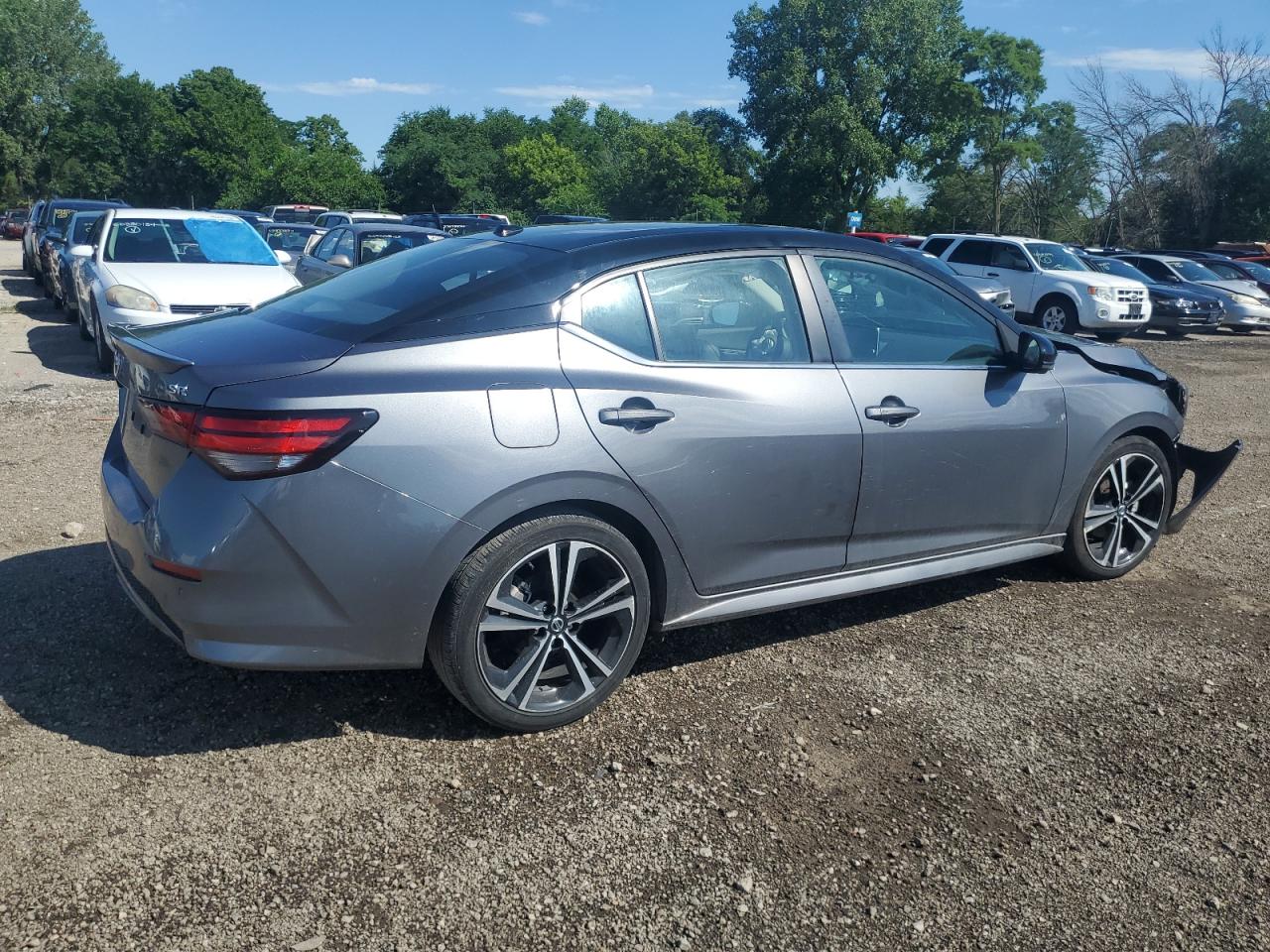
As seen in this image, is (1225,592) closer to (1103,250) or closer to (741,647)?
(741,647)

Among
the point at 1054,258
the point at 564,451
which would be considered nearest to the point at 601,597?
the point at 564,451

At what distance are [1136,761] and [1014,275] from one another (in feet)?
54.4

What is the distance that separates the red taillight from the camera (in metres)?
3.02

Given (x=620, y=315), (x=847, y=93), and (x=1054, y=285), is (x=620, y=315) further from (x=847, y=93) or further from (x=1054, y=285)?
(x=847, y=93)

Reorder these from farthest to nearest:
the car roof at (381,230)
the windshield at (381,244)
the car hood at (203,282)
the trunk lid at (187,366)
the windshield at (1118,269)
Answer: the windshield at (1118,269), the car roof at (381,230), the windshield at (381,244), the car hood at (203,282), the trunk lid at (187,366)

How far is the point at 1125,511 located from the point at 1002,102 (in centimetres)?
5156

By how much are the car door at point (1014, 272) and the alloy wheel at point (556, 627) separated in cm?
1675

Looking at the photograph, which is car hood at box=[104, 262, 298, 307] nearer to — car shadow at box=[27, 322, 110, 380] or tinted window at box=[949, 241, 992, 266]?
car shadow at box=[27, 322, 110, 380]

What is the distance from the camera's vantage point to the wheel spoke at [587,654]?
3502 millimetres

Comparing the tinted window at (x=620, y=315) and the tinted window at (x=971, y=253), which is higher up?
the tinted window at (x=971, y=253)

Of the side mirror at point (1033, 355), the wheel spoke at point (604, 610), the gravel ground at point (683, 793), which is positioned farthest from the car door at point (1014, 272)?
the wheel spoke at point (604, 610)

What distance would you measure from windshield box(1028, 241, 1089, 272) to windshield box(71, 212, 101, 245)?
15223mm

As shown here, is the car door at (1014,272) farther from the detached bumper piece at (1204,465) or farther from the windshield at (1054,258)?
the detached bumper piece at (1204,465)

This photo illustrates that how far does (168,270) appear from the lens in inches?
398
